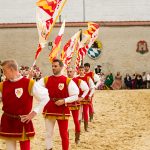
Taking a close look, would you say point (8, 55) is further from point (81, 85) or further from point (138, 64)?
point (81, 85)

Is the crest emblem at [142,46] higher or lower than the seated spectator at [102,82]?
higher

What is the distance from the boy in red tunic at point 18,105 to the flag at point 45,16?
275 centimetres

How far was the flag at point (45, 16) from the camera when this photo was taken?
9.27 meters

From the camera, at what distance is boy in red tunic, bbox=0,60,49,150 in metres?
6.36

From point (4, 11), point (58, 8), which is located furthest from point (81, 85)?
point (4, 11)

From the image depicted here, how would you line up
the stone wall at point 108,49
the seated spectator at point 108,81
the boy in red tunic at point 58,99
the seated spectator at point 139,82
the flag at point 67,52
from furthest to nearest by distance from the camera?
the stone wall at point 108,49 → the seated spectator at point 108,81 → the seated spectator at point 139,82 → the flag at point 67,52 → the boy in red tunic at point 58,99

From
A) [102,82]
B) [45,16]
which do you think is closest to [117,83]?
[102,82]

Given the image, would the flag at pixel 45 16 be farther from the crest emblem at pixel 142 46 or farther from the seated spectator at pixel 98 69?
the crest emblem at pixel 142 46

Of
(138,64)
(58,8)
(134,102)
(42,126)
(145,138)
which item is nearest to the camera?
(58,8)

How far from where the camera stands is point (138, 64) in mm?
31375

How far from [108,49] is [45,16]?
72.9ft

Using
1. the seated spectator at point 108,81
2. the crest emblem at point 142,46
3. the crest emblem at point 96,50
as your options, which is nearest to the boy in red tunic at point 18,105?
the seated spectator at point 108,81

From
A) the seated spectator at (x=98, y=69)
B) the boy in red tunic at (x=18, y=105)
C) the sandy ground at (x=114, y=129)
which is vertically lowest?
the sandy ground at (x=114, y=129)

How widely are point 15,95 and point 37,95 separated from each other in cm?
30
